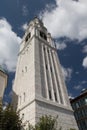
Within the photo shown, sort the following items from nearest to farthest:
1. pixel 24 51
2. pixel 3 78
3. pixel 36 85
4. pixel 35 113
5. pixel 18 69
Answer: pixel 35 113 → pixel 36 85 → pixel 3 78 → pixel 18 69 → pixel 24 51

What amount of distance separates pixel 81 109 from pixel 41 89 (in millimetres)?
27301

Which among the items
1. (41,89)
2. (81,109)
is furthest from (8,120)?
(81,109)

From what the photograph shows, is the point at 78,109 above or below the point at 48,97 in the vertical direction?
above

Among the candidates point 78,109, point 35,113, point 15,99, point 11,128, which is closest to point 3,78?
point 15,99

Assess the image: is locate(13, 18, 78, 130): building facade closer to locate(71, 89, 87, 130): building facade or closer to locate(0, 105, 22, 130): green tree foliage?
locate(0, 105, 22, 130): green tree foliage

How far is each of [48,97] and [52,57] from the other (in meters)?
13.7

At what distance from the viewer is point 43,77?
30.9 metres

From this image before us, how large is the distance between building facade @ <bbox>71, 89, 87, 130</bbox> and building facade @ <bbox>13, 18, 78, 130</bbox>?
64.1 ft

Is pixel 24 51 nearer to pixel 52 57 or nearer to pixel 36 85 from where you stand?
pixel 52 57

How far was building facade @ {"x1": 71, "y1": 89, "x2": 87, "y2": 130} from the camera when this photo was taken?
4825 centimetres

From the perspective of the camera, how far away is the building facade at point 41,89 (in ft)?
83.5

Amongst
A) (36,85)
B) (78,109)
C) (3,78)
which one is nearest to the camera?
(36,85)

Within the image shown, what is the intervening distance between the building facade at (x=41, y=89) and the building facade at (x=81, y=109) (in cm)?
1955

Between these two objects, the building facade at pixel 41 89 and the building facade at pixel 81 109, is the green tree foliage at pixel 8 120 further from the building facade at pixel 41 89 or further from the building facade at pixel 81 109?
the building facade at pixel 81 109
